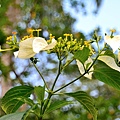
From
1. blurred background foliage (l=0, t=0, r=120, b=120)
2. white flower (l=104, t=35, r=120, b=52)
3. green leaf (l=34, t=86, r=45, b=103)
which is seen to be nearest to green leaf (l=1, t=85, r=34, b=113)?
green leaf (l=34, t=86, r=45, b=103)

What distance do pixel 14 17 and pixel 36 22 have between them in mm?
184

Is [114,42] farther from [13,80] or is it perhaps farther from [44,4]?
[44,4]

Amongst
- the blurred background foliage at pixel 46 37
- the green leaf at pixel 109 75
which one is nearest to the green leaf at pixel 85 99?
the green leaf at pixel 109 75

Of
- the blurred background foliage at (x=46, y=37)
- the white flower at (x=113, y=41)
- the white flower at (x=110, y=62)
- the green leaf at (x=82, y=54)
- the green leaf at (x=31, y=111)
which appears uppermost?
the white flower at (x=113, y=41)

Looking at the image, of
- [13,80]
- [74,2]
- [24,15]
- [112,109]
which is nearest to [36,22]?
[24,15]

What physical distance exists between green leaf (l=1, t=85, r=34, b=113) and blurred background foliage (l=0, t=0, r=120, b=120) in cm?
60

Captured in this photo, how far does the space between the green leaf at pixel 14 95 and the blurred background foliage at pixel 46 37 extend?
1.98 ft

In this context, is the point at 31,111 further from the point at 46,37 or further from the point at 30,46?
the point at 46,37

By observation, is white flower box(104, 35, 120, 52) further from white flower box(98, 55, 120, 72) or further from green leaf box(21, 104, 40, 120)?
green leaf box(21, 104, 40, 120)

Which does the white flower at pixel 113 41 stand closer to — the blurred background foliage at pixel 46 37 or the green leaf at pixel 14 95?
the green leaf at pixel 14 95

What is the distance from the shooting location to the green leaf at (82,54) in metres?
0.46

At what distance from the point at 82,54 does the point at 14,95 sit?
0.13m

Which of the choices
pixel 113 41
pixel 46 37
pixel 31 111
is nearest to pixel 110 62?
pixel 113 41

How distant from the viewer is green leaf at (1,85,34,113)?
52 cm
